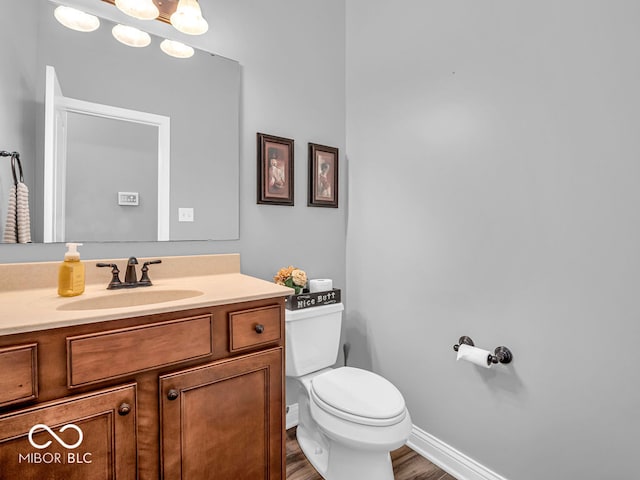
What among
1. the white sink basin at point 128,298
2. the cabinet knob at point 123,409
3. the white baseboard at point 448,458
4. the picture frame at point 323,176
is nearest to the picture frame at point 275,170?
the picture frame at point 323,176

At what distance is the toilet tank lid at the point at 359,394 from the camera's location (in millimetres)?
1288

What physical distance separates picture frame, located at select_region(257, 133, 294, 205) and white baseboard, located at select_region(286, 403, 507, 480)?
144cm

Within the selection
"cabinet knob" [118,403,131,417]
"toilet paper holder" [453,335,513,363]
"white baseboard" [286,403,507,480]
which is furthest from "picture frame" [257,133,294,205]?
"white baseboard" [286,403,507,480]

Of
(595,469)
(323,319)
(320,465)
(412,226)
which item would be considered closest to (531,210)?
(412,226)

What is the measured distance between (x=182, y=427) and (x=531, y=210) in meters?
1.47

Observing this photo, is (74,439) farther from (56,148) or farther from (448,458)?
(448,458)

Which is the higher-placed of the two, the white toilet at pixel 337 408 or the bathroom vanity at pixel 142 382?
the bathroom vanity at pixel 142 382

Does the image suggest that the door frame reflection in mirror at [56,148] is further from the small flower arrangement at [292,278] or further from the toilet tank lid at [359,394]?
the toilet tank lid at [359,394]

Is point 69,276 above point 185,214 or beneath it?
beneath

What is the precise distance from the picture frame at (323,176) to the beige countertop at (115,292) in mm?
646

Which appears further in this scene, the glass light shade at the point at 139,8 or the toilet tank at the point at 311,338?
the toilet tank at the point at 311,338

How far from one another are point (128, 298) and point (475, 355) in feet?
4.61

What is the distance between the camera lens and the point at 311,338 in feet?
5.46

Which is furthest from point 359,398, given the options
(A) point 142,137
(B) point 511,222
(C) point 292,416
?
(A) point 142,137
